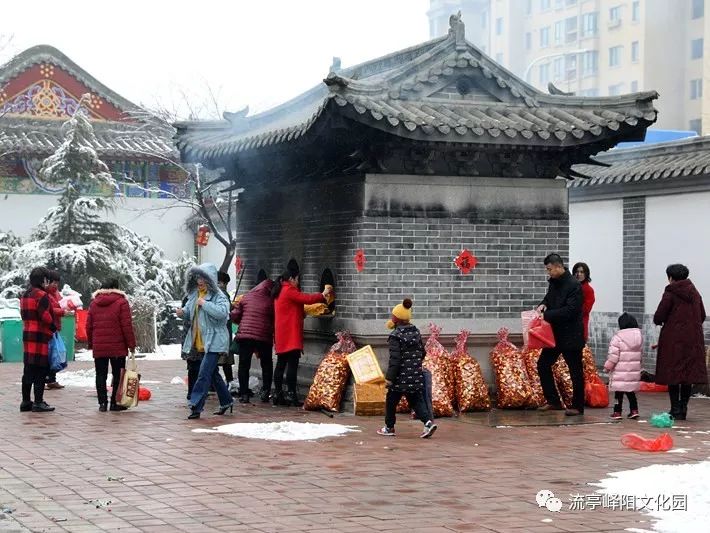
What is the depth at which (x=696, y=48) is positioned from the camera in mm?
53312

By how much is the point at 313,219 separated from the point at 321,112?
244 centimetres

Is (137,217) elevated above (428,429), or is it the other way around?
(137,217)

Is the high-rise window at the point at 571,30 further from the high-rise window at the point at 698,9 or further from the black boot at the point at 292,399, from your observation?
the black boot at the point at 292,399

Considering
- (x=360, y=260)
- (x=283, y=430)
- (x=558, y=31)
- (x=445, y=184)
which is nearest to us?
(x=283, y=430)

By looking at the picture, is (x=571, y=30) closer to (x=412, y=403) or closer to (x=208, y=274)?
(x=208, y=274)

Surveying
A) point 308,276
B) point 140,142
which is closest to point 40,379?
point 308,276

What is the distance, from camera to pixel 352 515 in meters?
7.83

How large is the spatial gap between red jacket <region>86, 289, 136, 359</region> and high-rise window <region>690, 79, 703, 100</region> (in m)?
44.0

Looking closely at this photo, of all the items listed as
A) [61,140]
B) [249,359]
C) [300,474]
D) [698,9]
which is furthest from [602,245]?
[698,9]

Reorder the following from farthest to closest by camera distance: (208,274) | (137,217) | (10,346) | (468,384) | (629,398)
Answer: (137,217) → (10,346) → (468,384) → (208,274) → (629,398)

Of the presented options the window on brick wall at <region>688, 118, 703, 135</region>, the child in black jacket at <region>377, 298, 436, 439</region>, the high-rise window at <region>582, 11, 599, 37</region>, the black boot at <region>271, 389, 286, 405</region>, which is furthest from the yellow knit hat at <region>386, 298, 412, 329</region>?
the high-rise window at <region>582, 11, 599, 37</region>

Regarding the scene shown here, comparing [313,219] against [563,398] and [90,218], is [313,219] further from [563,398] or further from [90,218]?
[90,218]

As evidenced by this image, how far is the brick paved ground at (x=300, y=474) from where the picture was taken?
302 inches

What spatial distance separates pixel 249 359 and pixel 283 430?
9.93 feet
